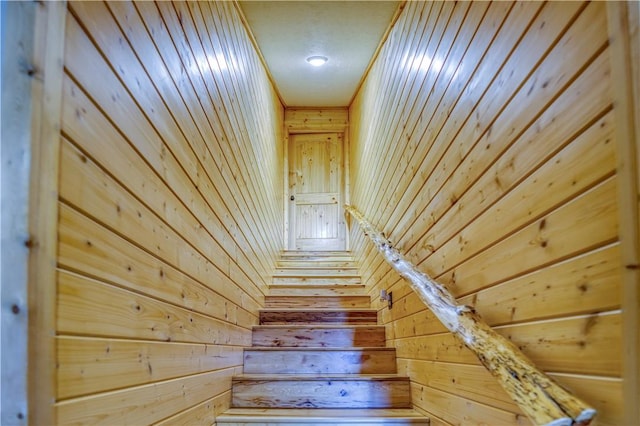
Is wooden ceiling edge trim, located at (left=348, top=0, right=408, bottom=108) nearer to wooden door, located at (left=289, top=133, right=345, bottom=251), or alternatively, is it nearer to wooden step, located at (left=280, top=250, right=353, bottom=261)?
wooden door, located at (left=289, top=133, right=345, bottom=251)

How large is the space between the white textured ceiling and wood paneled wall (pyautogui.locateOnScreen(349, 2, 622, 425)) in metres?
0.88

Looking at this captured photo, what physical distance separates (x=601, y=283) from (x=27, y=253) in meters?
1.04

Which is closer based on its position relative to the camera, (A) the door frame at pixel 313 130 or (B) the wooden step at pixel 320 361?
(B) the wooden step at pixel 320 361

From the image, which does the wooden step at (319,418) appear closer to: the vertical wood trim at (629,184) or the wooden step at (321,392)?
the wooden step at (321,392)

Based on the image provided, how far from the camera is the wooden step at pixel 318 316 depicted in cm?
373

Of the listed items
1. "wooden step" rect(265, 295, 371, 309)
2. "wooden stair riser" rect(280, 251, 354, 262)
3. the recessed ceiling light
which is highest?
the recessed ceiling light

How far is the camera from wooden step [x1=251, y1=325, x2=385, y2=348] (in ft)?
10.9

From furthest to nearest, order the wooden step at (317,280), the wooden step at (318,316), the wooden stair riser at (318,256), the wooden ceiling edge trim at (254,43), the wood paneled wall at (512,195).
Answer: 1. the wooden stair riser at (318,256)
2. the wooden step at (317,280)
3. the wooden step at (318,316)
4. the wooden ceiling edge trim at (254,43)
5. the wood paneled wall at (512,195)

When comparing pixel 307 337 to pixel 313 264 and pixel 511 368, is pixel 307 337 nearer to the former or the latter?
pixel 313 264

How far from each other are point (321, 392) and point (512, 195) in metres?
1.72

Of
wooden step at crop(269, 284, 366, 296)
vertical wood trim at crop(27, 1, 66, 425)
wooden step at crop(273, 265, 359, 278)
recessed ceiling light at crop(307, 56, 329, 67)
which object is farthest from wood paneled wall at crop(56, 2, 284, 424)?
wooden step at crop(273, 265, 359, 278)

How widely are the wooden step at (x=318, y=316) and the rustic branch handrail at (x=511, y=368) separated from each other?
1715 mm

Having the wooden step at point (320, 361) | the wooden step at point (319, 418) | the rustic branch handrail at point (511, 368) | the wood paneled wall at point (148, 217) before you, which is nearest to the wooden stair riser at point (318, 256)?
the wooden step at point (320, 361)

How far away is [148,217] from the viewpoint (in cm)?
146
